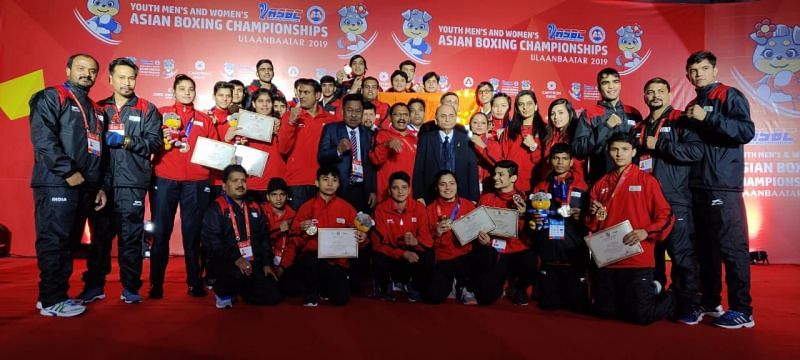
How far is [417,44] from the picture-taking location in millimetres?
8719

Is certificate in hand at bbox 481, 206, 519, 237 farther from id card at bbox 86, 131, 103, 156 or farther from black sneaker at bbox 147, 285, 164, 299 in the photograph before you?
id card at bbox 86, 131, 103, 156

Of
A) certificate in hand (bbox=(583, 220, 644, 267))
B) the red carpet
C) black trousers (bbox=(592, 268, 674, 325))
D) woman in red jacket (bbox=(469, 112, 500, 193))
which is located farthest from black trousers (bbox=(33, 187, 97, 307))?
black trousers (bbox=(592, 268, 674, 325))

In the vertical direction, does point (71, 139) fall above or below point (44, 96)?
below

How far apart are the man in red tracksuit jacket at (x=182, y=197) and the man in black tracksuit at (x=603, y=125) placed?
3697mm

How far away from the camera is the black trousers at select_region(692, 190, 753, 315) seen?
408 centimetres

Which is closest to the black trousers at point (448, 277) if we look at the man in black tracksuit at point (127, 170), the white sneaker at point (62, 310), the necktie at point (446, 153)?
the necktie at point (446, 153)

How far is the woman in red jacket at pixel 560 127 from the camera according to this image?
5.27m

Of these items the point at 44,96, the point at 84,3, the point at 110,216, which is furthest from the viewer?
the point at 84,3

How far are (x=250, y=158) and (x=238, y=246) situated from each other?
1053 millimetres

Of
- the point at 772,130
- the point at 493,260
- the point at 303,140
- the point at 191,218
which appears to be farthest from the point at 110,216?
the point at 772,130

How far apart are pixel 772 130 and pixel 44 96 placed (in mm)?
10617

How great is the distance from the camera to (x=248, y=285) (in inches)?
180

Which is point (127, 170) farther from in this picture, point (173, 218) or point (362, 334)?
point (362, 334)

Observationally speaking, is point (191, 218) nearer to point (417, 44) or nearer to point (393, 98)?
point (393, 98)
